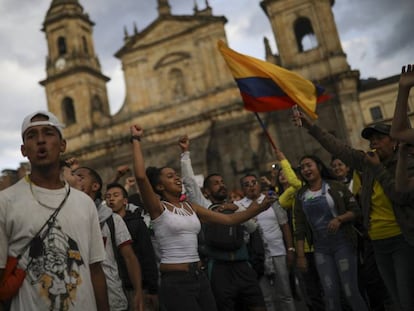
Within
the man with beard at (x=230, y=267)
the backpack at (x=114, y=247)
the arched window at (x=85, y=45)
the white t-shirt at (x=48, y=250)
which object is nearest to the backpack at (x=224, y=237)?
the man with beard at (x=230, y=267)

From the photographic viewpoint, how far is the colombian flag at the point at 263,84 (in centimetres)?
766

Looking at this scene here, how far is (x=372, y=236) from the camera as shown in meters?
3.79

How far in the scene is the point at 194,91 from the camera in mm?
24812

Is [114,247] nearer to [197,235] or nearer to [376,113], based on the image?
[197,235]

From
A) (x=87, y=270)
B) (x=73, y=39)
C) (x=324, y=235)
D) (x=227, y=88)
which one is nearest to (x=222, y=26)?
(x=227, y=88)

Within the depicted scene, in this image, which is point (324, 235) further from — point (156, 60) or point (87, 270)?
point (156, 60)

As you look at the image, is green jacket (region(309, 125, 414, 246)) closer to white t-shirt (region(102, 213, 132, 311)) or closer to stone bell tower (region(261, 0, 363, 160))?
white t-shirt (region(102, 213, 132, 311))

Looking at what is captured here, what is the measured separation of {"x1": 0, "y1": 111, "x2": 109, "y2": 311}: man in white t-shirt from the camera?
6.62ft

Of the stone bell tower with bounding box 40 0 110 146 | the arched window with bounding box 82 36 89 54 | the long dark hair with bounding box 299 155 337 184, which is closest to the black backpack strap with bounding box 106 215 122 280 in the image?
the long dark hair with bounding box 299 155 337 184

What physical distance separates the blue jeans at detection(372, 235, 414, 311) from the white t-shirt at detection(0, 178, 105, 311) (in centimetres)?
256

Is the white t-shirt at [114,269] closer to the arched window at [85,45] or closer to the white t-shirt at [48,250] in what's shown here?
the white t-shirt at [48,250]

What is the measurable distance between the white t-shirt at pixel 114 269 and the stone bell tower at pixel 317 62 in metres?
18.4

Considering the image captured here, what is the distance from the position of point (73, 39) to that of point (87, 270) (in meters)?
27.9

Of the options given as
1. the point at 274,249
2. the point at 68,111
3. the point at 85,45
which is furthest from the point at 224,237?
the point at 85,45
